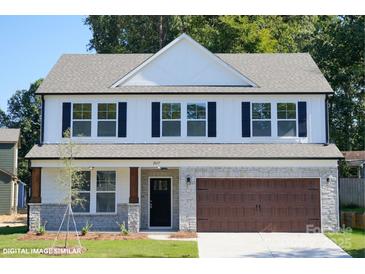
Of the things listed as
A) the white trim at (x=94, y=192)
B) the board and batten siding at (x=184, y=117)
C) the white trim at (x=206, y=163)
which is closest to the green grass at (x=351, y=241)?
the white trim at (x=206, y=163)

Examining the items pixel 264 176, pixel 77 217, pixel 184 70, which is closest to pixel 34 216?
pixel 77 217

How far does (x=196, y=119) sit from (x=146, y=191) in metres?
3.65

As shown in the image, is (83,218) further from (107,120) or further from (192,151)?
(192,151)

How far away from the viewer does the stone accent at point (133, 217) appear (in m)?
21.1

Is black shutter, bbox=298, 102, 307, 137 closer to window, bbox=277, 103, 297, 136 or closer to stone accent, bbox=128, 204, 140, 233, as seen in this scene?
window, bbox=277, 103, 297, 136

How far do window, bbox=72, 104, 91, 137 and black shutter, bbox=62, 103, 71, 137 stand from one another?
18 cm

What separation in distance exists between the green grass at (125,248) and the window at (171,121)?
548 cm

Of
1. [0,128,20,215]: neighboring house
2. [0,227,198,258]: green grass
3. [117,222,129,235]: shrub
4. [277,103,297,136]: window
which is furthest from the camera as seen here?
[0,128,20,215]: neighboring house

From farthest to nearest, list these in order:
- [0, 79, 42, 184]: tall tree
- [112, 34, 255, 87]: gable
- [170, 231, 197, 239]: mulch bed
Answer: [0, 79, 42, 184]: tall tree
[112, 34, 255, 87]: gable
[170, 231, 197, 239]: mulch bed

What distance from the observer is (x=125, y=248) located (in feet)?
56.0

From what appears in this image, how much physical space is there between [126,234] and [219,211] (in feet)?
12.4

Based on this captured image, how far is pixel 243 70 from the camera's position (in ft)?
81.5

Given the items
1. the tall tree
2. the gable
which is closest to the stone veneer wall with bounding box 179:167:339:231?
the gable

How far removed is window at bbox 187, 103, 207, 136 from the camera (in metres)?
22.5
